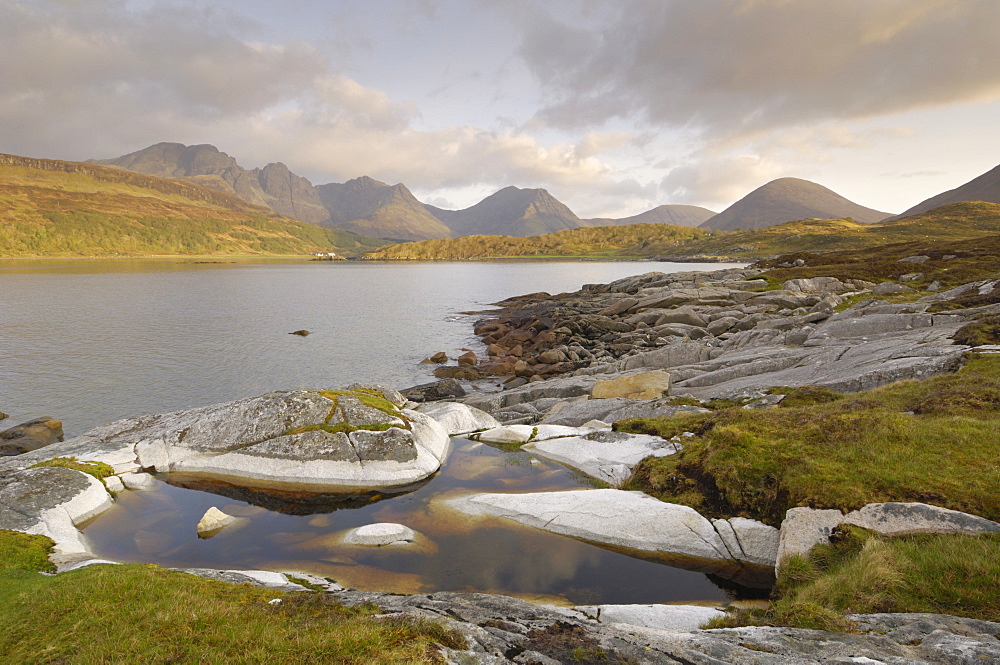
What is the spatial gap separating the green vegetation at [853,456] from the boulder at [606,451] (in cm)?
78

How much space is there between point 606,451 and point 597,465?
772mm

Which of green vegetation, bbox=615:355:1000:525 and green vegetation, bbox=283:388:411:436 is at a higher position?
green vegetation, bbox=615:355:1000:525

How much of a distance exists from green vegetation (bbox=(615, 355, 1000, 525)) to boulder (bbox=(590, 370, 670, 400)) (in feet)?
25.9

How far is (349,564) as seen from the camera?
44.7 feet

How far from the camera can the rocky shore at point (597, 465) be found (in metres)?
7.48

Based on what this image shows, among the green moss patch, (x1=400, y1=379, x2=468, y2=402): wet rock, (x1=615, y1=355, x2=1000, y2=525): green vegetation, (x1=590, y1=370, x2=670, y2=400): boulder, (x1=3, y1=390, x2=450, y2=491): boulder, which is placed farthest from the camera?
(x1=400, y1=379, x2=468, y2=402): wet rock

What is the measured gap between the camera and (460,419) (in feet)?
82.2

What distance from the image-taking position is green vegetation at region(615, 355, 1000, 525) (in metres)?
11.6

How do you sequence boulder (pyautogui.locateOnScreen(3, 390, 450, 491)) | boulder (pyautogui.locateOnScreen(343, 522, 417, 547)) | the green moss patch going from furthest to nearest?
1. the green moss patch
2. boulder (pyautogui.locateOnScreen(3, 390, 450, 491))
3. boulder (pyautogui.locateOnScreen(343, 522, 417, 547))

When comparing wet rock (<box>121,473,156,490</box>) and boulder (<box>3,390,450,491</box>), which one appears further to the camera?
boulder (<box>3,390,450,491</box>)

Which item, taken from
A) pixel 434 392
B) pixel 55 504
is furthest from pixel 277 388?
pixel 55 504

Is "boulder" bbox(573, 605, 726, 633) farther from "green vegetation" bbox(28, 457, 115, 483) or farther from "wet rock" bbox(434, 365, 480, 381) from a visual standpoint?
"wet rock" bbox(434, 365, 480, 381)

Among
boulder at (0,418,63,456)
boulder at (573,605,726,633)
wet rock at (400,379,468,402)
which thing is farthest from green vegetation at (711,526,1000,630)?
boulder at (0,418,63,456)

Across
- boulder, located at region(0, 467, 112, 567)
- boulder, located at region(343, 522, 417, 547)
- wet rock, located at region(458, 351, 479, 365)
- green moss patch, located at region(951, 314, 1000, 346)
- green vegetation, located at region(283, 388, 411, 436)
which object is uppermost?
green moss patch, located at region(951, 314, 1000, 346)
